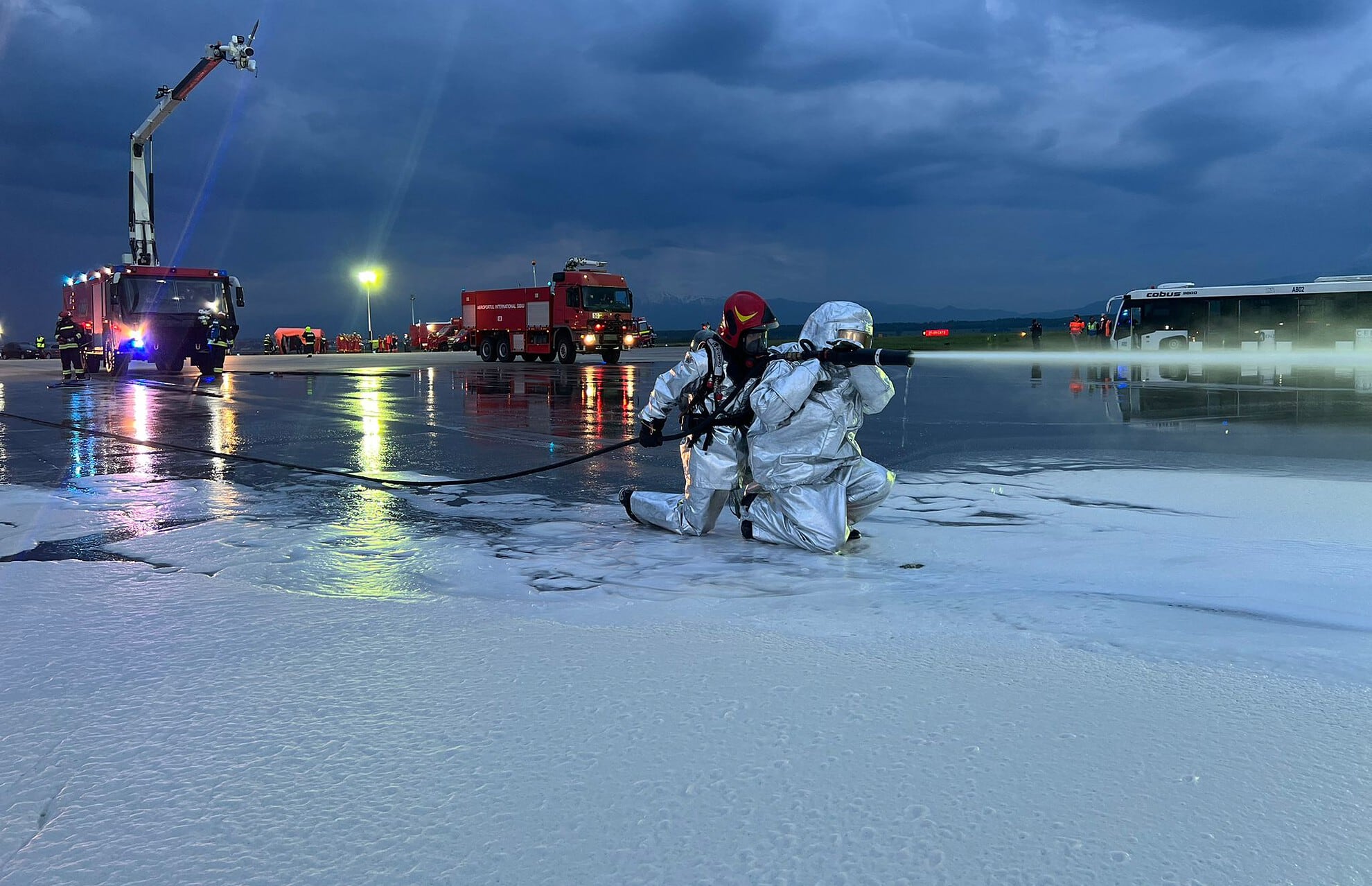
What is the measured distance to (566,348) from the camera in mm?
37125

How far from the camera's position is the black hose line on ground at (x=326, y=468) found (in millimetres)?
7316

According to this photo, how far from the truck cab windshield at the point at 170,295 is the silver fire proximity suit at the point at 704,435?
75.2 ft

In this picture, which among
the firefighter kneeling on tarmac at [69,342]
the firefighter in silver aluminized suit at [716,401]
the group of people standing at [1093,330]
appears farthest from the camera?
the group of people standing at [1093,330]

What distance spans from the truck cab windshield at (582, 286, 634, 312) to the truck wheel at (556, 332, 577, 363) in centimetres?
148

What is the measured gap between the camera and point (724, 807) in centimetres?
237

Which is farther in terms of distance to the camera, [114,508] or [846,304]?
[114,508]

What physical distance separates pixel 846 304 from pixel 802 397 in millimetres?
606

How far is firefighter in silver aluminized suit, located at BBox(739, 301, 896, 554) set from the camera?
209 inches

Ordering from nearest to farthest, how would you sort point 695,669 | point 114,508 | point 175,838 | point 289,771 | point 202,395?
point 175,838 < point 289,771 < point 695,669 < point 114,508 < point 202,395

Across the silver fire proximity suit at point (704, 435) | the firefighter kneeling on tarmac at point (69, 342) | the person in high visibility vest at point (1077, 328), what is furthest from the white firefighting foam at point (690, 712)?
the person in high visibility vest at point (1077, 328)

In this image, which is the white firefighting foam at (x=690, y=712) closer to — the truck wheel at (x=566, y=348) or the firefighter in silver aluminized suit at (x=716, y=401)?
the firefighter in silver aluminized suit at (x=716, y=401)

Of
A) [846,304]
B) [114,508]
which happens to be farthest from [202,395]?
[846,304]

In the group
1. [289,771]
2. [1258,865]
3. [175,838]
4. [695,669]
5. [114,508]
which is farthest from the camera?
[114,508]

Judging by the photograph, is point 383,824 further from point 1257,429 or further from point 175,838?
point 1257,429
